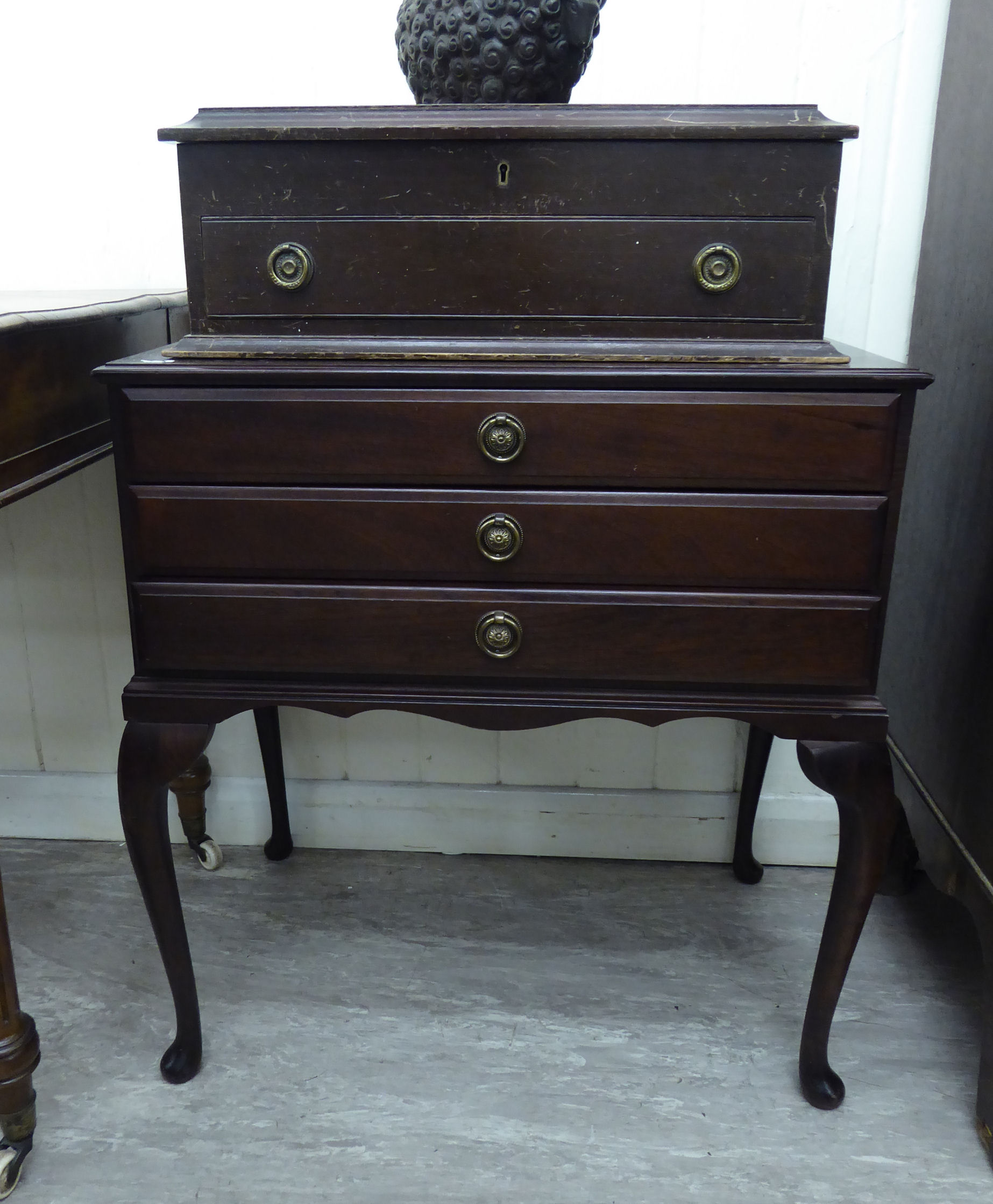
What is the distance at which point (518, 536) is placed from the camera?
895 millimetres

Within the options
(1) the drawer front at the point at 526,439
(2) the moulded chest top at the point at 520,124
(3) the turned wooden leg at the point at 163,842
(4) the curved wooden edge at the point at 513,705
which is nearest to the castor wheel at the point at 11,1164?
(3) the turned wooden leg at the point at 163,842

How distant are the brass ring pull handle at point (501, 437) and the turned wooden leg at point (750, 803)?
70cm

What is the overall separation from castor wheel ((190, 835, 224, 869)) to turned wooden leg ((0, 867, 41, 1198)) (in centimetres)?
52

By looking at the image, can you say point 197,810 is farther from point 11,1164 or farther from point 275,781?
point 11,1164

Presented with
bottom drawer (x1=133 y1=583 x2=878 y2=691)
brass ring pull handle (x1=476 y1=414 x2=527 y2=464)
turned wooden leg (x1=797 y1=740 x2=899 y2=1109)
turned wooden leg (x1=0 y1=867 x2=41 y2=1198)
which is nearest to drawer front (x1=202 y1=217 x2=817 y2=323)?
brass ring pull handle (x1=476 y1=414 x2=527 y2=464)

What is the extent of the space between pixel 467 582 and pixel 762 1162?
0.67 metres

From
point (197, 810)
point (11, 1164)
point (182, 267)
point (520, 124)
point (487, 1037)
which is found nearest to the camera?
point (520, 124)

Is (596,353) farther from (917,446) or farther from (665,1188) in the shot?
(665,1188)

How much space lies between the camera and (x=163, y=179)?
53.9 inches

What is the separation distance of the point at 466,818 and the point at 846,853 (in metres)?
0.70

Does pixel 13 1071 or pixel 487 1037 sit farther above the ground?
pixel 13 1071

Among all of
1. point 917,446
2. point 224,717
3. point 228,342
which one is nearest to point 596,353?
point 228,342

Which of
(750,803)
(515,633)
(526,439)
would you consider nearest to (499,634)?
(515,633)

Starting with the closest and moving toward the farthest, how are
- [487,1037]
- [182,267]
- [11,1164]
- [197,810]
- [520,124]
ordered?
1. [520,124]
2. [11,1164]
3. [487,1037]
4. [182,267]
5. [197,810]
